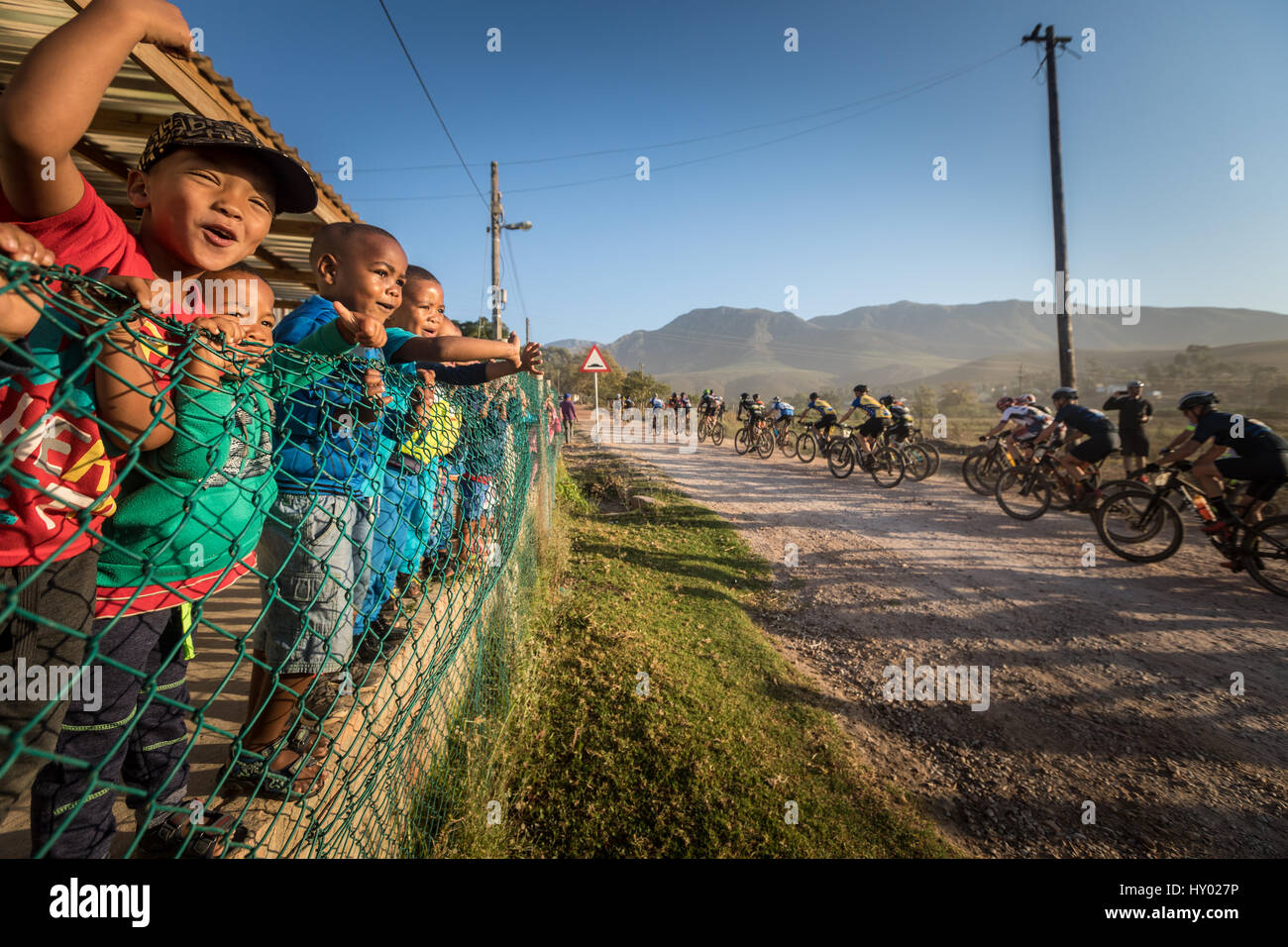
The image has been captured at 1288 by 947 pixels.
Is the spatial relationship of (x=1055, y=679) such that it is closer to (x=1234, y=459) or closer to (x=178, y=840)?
(x=1234, y=459)

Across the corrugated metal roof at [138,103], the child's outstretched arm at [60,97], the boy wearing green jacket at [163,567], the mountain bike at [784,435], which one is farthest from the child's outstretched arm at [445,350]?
the mountain bike at [784,435]

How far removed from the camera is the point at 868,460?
1055cm

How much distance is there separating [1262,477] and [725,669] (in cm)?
552

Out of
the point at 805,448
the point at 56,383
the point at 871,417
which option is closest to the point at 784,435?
the point at 805,448

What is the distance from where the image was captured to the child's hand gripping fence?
88 cm

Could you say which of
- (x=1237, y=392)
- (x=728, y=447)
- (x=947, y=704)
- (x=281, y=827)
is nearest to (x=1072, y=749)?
(x=947, y=704)

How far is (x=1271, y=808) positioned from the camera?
254 cm

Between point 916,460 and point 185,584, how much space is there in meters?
10.8

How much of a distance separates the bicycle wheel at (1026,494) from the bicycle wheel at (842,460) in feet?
9.87

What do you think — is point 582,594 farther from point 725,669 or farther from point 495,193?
point 495,193

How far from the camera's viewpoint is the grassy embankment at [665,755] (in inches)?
89.2

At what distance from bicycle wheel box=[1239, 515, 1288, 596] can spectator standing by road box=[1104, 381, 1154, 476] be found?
3.98 m

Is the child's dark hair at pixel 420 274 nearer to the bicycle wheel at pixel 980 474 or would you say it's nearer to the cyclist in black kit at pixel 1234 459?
the cyclist in black kit at pixel 1234 459

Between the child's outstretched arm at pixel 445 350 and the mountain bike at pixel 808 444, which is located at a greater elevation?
the child's outstretched arm at pixel 445 350
